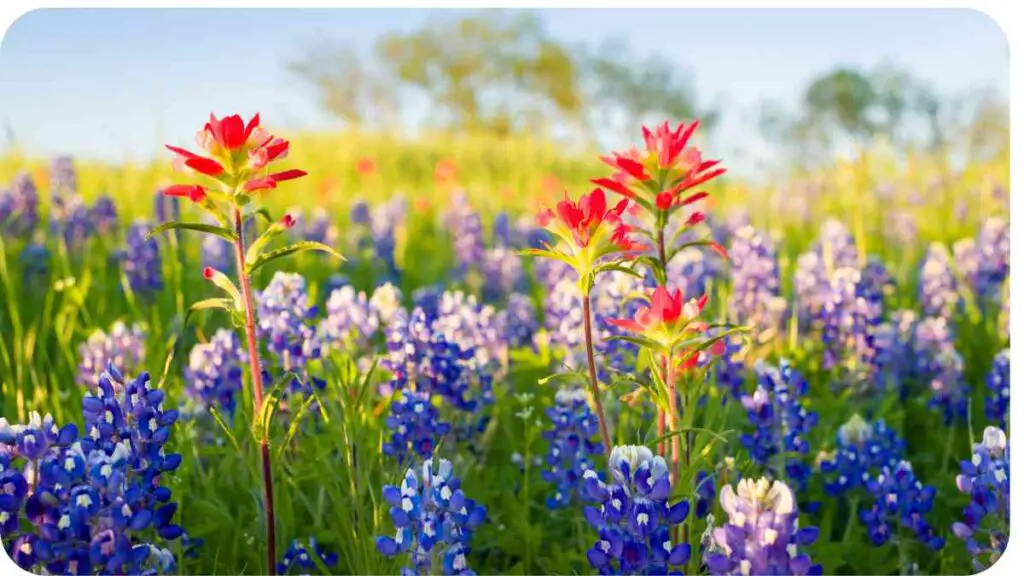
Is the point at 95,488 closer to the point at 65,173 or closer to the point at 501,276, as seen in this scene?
the point at 501,276

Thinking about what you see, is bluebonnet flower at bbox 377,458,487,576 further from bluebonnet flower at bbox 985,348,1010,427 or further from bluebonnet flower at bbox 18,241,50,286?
bluebonnet flower at bbox 18,241,50,286

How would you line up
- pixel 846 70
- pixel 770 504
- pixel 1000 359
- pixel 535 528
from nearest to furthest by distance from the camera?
pixel 770 504, pixel 535 528, pixel 1000 359, pixel 846 70

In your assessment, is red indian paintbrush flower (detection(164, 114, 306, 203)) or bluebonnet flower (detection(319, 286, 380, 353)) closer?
red indian paintbrush flower (detection(164, 114, 306, 203))

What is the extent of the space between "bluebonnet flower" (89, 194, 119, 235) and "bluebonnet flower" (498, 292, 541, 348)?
259 centimetres

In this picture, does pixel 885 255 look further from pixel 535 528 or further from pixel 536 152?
pixel 536 152

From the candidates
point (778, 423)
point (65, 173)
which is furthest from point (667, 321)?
point (65, 173)

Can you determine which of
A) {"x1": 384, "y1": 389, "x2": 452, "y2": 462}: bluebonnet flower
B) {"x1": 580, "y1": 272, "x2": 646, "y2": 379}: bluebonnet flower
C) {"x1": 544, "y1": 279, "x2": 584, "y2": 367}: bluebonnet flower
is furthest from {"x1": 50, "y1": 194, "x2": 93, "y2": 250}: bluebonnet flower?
{"x1": 384, "y1": 389, "x2": 452, "y2": 462}: bluebonnet flower

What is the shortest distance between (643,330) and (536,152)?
1037 centimetres

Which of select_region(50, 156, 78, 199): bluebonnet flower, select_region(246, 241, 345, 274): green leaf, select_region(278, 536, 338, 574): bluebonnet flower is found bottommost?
select_region(278, 536, 338, 574): bluebonnet flower

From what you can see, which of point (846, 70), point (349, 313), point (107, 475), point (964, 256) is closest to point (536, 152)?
point (846, 70)

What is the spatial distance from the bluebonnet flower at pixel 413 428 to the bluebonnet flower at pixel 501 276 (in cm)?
260

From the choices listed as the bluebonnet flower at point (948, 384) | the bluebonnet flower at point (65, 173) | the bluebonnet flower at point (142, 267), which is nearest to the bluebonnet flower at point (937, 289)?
the bluebonnet flower at point (948, 384)

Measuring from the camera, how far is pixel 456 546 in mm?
2168

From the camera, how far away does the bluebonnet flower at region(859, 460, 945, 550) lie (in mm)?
2842
